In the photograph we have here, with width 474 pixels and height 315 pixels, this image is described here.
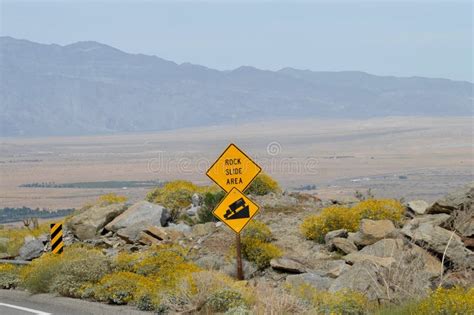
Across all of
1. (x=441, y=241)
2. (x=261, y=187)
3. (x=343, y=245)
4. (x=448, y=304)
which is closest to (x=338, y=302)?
(x=448, y=304)

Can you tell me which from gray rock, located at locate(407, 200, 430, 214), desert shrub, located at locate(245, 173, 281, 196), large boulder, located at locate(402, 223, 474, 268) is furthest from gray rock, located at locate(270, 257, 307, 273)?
desert shrub, located at locate(245, 173, 281, 196)

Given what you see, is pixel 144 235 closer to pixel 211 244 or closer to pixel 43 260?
pixel 211 244

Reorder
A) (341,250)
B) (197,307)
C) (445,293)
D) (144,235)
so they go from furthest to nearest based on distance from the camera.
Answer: (144,235) < (341,250) < (197,307) < (445,293)

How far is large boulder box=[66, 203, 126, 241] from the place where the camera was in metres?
24.3

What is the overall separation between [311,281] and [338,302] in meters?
3.33

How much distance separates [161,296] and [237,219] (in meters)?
2.53

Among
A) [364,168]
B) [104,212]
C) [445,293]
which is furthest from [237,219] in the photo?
[364,168]

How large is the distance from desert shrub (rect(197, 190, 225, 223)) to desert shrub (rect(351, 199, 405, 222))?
4.50 metres

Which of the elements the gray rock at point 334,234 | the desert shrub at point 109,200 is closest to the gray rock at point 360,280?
the gray rock at point 334,234

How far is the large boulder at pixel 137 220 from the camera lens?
22750mm

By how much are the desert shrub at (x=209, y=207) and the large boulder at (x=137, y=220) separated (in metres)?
0.92

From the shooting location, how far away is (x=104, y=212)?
987 inches

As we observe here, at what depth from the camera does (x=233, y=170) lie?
1681cm

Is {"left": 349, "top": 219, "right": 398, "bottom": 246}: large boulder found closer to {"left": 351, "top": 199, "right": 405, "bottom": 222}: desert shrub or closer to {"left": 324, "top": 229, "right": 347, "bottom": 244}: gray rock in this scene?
{"left": 324, "top": 229, "right": 347, "bottom": 244}: gray rock
